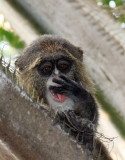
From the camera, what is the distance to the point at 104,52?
2.82 m

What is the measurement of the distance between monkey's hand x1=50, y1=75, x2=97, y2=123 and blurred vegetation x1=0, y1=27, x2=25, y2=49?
3.83ft

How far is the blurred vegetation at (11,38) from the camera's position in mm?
3952

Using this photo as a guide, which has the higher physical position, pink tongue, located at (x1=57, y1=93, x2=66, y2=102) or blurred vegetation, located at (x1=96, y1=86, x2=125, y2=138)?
blurred vegetation, located at (x1=96, y1=86, x2=125, y2=138)

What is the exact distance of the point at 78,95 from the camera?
2814 mm

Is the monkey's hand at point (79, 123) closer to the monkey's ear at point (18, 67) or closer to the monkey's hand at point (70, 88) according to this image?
the monkey's hand at point (70, 88)

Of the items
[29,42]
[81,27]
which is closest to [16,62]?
[29,42]

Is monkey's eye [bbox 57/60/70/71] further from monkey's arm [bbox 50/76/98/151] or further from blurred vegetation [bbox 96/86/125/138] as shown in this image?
blurred vegetation [bbox 96/86/125/138]

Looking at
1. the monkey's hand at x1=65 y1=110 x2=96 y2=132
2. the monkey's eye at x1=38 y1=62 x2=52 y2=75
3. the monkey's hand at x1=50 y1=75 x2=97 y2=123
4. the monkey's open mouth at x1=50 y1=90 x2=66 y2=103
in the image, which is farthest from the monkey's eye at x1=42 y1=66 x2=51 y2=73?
the monkey's hand at x1=65 y1=110 x2=96 y2=132

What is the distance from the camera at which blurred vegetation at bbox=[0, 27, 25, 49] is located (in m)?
3.95

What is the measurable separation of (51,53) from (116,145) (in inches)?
43.5

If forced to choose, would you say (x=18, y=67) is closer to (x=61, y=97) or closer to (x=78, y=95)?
(x=61, y=97)

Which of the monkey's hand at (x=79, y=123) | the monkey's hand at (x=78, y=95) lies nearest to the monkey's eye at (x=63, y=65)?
the monkey's hand at (x=78, y=95)

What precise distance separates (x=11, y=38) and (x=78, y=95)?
1.48 m

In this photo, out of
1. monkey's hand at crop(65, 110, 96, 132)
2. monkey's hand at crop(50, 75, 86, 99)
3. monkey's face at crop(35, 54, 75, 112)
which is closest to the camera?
monkey's hand at crop(65, 110, 96, 132)
